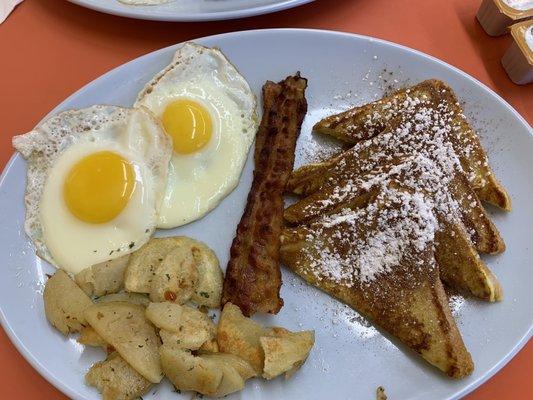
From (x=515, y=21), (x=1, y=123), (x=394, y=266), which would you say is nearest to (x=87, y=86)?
(x=1, y=123)

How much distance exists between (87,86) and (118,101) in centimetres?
14

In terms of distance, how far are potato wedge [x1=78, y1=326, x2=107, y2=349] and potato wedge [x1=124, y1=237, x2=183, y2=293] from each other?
19 cm

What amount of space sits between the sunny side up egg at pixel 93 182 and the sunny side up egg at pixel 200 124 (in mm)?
67

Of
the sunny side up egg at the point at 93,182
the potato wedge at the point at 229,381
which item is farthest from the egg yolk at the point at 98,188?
the potato wedge at the point at 229,381

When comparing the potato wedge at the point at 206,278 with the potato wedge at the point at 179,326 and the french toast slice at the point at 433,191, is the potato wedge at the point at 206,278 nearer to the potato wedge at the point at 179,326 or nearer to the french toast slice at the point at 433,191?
the potato wedge at the point at 179,326

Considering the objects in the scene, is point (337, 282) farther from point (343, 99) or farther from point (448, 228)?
point (343, 99)

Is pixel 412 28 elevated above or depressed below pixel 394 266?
above

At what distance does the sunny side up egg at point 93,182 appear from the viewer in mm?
2156

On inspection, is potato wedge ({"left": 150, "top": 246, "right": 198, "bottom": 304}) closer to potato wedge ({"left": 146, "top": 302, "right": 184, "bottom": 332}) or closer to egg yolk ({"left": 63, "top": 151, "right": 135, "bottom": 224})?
potato wedge ({"left": 146, "top": 302, "right": 184, "bottom": 332})

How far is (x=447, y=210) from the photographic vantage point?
2039mm

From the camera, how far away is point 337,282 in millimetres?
2066

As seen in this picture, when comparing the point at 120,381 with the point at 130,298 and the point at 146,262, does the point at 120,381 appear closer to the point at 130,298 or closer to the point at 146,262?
the point at 130,298

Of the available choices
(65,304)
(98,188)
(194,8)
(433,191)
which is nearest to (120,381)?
(65,304)

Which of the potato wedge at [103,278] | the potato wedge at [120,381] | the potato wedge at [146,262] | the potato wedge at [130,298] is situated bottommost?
the potato wedge at [120,381]
